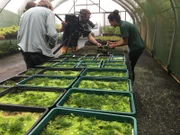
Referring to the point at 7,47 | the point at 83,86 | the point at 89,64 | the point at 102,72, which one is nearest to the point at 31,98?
the point at 83,86

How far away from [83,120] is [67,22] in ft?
12.3

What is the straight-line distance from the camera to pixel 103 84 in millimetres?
2408

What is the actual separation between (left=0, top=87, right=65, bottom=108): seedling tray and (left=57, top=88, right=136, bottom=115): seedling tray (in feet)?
0.35

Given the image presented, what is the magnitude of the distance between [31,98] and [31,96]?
0.17ft

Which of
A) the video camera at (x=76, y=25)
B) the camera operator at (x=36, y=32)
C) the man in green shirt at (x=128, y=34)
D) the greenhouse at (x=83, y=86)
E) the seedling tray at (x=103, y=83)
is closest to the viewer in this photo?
the greenhouse at (x=83, y=86)

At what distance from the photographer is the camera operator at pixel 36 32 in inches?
127

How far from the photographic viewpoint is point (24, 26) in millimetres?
3318

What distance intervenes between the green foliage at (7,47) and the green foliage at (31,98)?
27.9ft

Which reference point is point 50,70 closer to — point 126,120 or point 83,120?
point 83,120

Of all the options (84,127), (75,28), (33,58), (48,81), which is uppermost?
(75,28)

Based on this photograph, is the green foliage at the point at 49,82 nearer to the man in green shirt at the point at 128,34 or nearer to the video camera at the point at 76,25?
the man in green shirt at the point at 128,34

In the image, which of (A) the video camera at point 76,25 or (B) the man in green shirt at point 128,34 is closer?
(B) the man in green shirt at point 128,34

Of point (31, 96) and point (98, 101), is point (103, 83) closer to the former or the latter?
point (98, 101)

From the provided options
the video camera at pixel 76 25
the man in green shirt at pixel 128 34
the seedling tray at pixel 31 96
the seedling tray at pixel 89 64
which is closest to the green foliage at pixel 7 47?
the video camera at pixel 76 25
